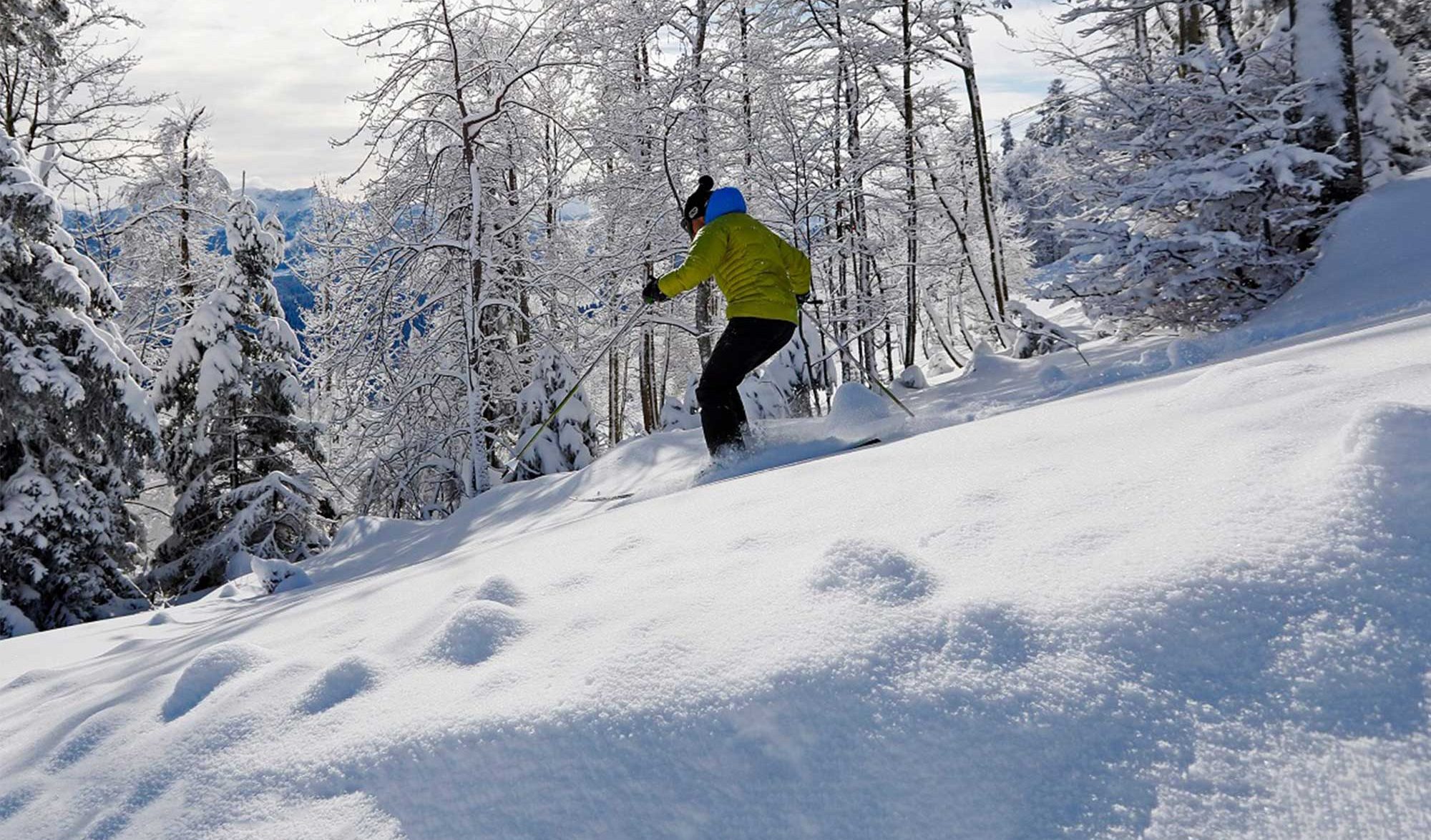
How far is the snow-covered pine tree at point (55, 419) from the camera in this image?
9625mm

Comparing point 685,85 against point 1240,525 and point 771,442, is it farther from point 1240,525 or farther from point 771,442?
point 1240,525

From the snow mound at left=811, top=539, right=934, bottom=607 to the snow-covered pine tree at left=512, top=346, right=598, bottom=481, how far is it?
1141cm

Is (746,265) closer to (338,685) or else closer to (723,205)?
(723,205)

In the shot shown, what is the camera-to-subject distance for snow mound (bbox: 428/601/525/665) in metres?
2.06

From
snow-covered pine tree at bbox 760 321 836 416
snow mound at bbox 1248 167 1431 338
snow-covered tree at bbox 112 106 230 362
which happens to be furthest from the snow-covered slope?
snow-covered tree at bbox 112 106 230 362

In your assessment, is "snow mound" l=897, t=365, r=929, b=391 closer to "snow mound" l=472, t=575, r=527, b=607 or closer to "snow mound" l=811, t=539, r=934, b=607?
"snow mound" l=472, t=575, r=527, b=607

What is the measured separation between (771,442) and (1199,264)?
4.39 meters

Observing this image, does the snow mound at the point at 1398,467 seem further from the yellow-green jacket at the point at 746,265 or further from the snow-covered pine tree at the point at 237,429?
the snow-covered pine tree at the point at 237,429

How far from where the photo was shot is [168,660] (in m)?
3.11

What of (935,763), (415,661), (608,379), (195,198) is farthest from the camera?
(608,379)

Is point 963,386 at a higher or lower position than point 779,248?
lower

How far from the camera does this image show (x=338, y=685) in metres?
2.02

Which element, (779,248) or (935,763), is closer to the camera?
(935,763)

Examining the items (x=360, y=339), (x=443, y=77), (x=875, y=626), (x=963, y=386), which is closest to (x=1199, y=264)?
(x=963, y=386)
